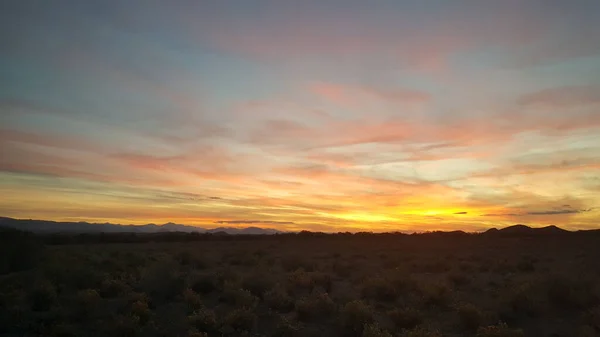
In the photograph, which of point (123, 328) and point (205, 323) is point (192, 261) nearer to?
point (205, 323)

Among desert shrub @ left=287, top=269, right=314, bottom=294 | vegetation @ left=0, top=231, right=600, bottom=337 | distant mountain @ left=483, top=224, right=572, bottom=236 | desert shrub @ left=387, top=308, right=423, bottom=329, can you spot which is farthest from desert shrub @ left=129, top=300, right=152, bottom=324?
distant mountain @ left=483, top=224, right=572, bottom=236

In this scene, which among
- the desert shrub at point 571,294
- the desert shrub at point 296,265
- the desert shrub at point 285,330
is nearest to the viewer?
the desert shrub at point 285,330

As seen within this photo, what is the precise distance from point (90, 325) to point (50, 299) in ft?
11.8

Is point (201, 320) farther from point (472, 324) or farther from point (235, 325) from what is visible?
point (472, 324)

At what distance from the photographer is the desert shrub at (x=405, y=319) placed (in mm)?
15711

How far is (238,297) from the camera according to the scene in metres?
18.4

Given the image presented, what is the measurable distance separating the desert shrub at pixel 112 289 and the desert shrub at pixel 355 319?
9857 millimetres

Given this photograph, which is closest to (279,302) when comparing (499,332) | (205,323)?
(205,323)

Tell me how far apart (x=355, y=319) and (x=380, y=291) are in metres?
5.70

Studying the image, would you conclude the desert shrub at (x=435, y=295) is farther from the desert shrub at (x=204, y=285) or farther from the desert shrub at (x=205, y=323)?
the desert shrub at (x=204, y=285)

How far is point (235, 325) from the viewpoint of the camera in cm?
1505

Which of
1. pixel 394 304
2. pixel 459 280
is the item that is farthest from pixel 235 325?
pixel 459 280

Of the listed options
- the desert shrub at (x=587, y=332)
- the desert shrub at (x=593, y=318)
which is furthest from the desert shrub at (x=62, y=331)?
the desert shrub at (x=593, y=318)

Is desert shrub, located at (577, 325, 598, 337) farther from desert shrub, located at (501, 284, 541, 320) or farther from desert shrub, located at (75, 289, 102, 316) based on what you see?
desert shrub, located at (75, 289, 102, 316)
